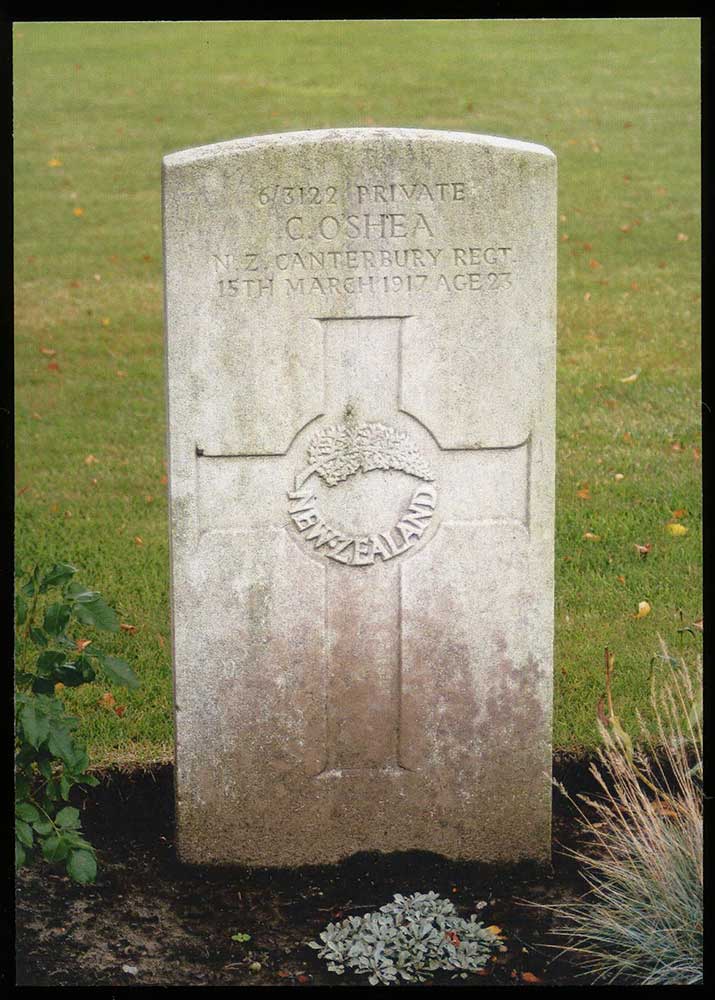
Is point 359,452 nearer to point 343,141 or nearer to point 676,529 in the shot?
point 343,141

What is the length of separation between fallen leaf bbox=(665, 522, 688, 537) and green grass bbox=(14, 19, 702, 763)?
45 mm

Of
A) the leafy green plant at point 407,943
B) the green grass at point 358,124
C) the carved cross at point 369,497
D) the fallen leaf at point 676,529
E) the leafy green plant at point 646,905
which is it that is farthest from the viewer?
the fallen leaf at point 676,529

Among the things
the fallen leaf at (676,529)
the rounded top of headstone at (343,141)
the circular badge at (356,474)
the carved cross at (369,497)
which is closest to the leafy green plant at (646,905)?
the carved cross at (369,497)

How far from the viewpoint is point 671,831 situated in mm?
3807

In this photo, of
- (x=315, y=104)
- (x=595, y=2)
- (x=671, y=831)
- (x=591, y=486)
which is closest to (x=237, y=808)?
(x=671, y=831)

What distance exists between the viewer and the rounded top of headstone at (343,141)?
12.2 feet

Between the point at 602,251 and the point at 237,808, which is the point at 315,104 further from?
the point at 237,808

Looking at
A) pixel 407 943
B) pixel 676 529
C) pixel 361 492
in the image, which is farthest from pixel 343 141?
pixel 676 529

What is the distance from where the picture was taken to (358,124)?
510 inches

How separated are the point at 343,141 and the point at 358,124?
953cm

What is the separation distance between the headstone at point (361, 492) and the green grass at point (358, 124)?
2.70ft

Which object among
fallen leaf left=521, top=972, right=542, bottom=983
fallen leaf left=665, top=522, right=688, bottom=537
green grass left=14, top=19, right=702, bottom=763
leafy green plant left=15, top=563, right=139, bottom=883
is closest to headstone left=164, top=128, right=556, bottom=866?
leafy green plant left=15, top=563, right=139, bottom=883

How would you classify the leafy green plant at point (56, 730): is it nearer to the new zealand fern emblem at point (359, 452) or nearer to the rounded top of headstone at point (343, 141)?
the new zealand fern emblem at point (359, 452)

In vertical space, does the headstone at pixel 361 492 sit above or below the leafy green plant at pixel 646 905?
above
